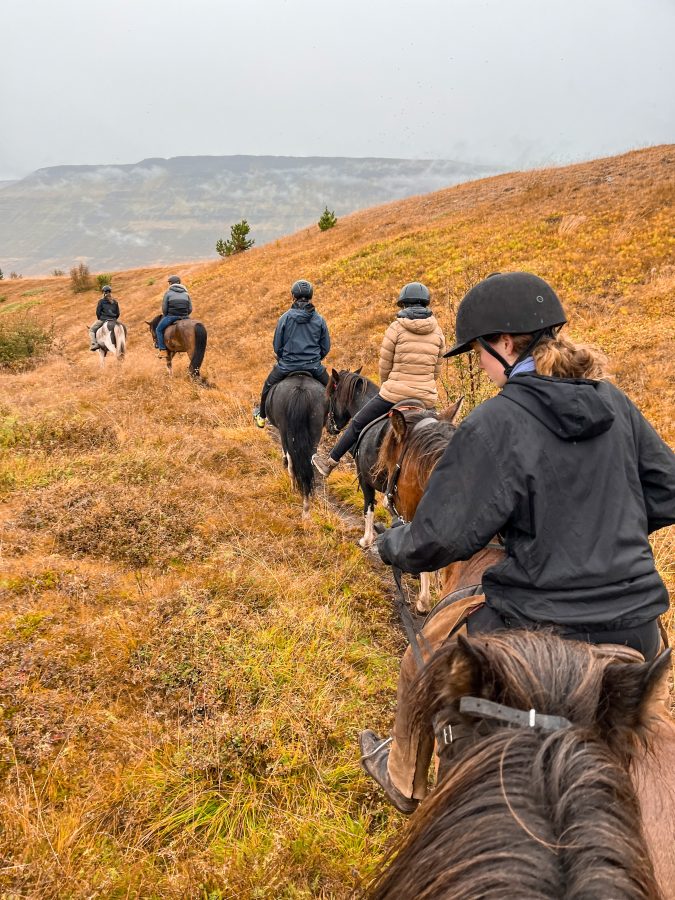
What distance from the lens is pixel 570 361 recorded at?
1.81 m

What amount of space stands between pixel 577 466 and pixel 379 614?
11.1ft

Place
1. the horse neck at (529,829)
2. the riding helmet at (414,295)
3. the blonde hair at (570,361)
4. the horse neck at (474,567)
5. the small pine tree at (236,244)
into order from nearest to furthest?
the horse neck at (529,829)
the blonde hair at (570,361)
the horse neck at (474,567)
the riding helmet at (414,295)
the small pine tree at (236,244)

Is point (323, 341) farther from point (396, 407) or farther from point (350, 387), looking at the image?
point (396, 407)

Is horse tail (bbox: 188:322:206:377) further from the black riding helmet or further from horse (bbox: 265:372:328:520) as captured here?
the black riding helmet

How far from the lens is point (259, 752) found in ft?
9.33

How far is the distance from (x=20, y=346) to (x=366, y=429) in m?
13.9

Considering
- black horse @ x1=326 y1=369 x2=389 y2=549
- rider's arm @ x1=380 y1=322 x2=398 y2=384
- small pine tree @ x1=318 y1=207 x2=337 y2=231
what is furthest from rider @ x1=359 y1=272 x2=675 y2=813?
small pine tree @ x1=318 y1=207 x2=337 y2=231

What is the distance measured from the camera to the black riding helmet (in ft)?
6.49

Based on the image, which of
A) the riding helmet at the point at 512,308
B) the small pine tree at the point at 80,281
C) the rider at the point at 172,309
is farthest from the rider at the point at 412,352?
the small pine tree at the point at 80,281

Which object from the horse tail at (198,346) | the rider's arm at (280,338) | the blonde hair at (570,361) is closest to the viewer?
the blonde hair at (570,361)

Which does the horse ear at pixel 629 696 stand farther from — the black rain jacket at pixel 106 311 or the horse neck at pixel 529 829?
the black rain jacket at pixel 106 311

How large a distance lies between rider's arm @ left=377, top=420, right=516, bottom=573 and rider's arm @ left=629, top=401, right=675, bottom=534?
66 cm

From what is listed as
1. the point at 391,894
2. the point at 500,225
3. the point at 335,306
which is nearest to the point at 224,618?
the point at 391,894

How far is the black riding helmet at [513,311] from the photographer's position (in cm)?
198
